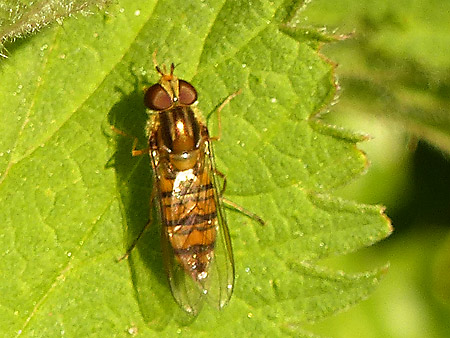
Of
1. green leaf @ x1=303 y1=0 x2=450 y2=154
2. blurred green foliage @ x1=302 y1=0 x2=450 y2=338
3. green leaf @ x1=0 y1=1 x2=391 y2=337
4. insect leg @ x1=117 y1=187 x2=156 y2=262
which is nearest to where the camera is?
green leaf @ x1=0 y1=1 x2=391 y2=337

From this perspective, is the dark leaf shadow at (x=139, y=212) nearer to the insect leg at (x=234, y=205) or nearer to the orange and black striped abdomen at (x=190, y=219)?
the orange and black striped abdomen at (x=190, y=219)

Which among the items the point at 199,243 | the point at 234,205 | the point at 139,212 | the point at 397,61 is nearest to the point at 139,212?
the point at 139,212

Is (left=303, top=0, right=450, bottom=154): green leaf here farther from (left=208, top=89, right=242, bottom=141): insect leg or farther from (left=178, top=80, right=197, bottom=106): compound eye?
(left=178, top=80, right=197, bottom=106): compound eye

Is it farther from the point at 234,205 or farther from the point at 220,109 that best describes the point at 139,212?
the point at 220,109

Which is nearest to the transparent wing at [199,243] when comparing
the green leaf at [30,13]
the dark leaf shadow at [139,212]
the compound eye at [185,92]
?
the dark leaf shadow at [139,212]

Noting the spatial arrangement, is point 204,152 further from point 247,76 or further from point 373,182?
point 373,182

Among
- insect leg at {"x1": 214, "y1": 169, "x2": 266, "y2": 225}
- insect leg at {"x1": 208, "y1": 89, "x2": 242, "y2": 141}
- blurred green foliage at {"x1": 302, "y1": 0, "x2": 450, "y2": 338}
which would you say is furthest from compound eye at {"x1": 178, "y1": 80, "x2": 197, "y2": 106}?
blurred green foliage at {"x1": 302, "y1": 0, "x2": 450, "y2": 338}
